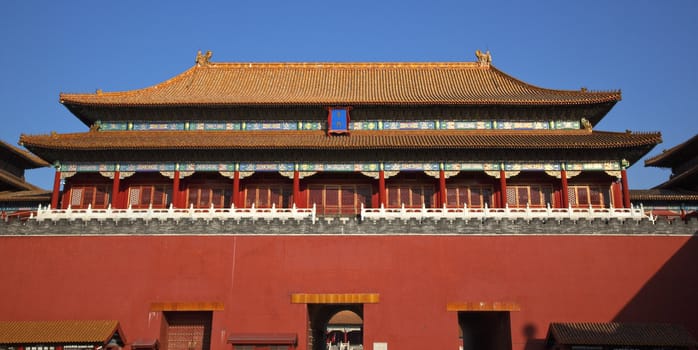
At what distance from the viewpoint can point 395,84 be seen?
28859mm

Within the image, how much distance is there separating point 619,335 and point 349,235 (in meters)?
7.99

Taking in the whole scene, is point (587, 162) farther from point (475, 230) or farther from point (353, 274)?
point (353, 274)

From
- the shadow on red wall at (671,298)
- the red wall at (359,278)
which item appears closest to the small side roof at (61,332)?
the red wall at (359,278)

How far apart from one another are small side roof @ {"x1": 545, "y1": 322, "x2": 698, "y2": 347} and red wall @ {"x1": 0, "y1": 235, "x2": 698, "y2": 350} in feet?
2.49

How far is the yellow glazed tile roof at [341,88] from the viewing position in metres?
25.4

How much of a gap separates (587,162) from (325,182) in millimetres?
9757

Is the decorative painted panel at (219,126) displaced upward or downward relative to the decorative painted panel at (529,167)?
upward

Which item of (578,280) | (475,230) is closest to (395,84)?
(475,230)

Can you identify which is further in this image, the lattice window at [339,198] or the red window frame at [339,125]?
the red window frame at [339,125]

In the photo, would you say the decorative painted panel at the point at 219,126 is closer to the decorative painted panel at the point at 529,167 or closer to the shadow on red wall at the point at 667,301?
the decorative painted panel at the point at 529,167

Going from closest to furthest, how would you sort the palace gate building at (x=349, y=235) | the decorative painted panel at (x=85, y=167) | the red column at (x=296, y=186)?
the palace gate building at (x=349, y=235)
the red column at (x=296, y=186)
the decorative painted panel at (x=85, y=167)

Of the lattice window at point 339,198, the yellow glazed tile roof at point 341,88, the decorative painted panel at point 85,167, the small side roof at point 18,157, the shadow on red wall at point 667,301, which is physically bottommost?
the shadow on red wall at point 667,301

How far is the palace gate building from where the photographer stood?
18.8 m

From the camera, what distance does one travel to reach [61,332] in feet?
58.6
